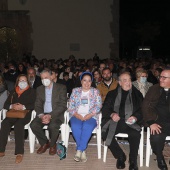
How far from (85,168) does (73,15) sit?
1389 centimetres

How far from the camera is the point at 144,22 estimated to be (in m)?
27.1

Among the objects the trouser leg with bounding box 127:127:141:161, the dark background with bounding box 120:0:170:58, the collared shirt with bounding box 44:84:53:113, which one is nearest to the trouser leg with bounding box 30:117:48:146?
the collared shirt with bounding box 44:84:53:113

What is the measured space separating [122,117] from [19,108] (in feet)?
5.86

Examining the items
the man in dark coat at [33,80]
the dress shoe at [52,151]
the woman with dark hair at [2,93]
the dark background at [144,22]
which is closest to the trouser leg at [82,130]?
the dress shoe at [52,151]

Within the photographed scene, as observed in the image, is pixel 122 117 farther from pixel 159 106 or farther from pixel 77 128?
pixel 77 128

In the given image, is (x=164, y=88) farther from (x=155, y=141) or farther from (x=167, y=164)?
(x=167, y=164)

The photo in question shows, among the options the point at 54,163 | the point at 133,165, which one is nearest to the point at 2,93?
the point at 54,163

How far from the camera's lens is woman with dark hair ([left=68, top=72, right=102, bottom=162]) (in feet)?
18.0

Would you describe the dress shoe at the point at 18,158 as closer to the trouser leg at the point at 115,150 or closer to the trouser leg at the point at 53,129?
the trouser leg at the point at 53,129

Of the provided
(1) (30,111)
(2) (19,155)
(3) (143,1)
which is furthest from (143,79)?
(3) (143,1)

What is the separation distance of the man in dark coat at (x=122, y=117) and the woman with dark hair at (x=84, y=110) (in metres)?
0.24

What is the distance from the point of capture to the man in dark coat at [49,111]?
18.9 feet

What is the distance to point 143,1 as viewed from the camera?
92.1ft

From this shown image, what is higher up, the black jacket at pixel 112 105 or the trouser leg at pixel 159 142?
the black jacket at pixel 112 105
